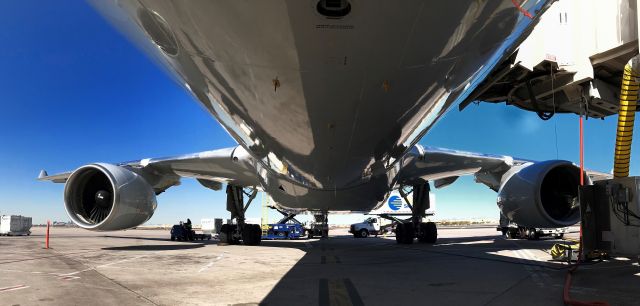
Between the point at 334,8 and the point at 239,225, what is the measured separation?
13749 millimetres

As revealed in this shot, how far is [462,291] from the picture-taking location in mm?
5016

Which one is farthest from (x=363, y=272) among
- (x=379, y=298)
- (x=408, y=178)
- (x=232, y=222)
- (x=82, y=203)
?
(x=232, y=222)

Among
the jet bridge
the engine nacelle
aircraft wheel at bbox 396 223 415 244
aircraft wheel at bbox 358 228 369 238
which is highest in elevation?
the jet bridge

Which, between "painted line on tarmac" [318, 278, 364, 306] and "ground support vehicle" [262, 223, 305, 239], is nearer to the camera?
"painted line on tarmac" [318, 278, 364, 306]

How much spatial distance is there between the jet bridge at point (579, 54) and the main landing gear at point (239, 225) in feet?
31.6

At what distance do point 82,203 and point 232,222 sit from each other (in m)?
5.60

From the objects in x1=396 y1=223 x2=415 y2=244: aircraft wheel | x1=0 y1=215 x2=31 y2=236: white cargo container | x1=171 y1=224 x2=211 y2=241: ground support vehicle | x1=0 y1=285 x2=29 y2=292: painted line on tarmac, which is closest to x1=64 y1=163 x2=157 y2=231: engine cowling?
x1=0 y1=285 x2=29 y2=292: painted line on tarmac

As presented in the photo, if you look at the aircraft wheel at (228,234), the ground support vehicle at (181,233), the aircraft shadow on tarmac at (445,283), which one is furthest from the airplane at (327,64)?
the ground support vehicle at (181,233)

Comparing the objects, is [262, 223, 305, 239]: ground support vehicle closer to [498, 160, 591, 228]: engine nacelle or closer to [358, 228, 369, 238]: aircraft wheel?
[358, 228, 369, 238]: aircraft wheel

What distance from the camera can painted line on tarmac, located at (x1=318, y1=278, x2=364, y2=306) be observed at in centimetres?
448

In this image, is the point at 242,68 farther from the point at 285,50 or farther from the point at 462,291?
the point at 462,291

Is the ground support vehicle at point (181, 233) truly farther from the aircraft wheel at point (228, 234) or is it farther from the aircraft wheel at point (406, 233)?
the aircraft wheel at point (406, 233)

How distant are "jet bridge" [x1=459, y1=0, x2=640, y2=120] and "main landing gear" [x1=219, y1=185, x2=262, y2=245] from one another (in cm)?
963

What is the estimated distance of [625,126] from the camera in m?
7.00
